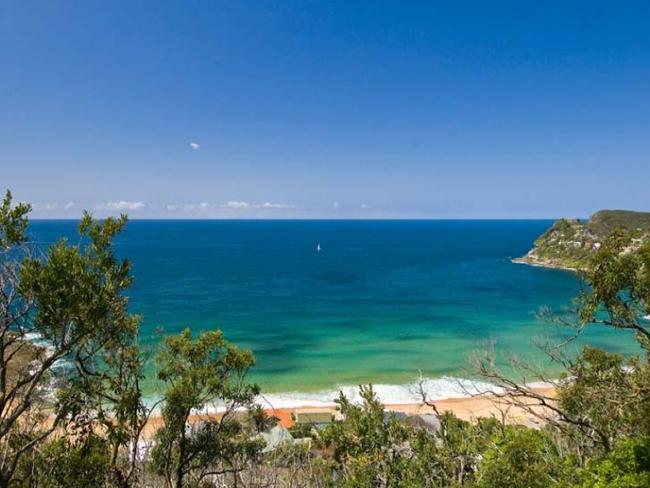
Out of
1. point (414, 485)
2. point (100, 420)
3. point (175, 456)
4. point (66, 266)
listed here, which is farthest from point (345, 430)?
point (66, 266)

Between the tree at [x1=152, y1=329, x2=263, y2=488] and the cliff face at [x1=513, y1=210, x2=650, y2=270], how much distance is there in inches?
3844

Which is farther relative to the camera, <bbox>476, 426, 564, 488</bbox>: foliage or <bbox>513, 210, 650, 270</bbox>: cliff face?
<bbox>513, 210, 650, 270</bbox>: cliff face

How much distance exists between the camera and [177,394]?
12.0 meters

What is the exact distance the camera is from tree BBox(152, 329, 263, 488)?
40.3 ft

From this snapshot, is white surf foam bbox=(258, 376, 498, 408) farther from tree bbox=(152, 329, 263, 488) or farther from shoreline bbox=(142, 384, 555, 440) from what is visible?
tree bbox=(152, 329, 263, 488)

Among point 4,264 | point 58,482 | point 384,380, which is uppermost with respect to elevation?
point 4,264

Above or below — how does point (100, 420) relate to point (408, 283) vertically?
above

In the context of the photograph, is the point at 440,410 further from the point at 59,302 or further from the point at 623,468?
the point at 59,302

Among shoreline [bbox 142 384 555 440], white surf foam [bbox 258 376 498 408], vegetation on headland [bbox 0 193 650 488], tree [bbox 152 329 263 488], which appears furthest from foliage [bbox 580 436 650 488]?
white surf foam [bbox 258 376 498 408]

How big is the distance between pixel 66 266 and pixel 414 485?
11286 millimetres

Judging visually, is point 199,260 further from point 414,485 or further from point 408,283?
point 414,485

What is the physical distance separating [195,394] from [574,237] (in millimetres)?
112307

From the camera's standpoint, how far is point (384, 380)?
3628 cm

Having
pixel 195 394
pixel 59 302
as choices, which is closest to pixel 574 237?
pixel 195 394
